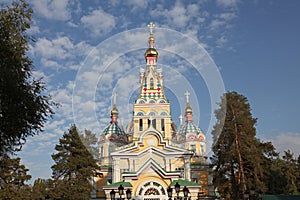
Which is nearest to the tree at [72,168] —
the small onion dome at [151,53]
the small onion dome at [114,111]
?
the small onion dome at [114,111]

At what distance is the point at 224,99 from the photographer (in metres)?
29.2

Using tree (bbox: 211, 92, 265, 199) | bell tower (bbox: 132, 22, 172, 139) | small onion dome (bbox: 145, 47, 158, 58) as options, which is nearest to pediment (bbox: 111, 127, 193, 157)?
bell tower (bbox: 132, 22, 172, 139)

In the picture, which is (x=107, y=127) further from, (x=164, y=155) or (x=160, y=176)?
(x=160, y=176)

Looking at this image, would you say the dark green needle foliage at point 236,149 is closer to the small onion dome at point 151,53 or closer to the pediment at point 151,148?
the pediment at point 151,148

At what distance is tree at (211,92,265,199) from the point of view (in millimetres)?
26609

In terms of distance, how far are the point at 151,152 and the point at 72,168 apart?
8131 mm

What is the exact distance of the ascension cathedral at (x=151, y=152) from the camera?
28.8m

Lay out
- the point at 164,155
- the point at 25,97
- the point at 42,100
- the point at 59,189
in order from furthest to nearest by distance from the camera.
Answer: the point at 164,155 < the point at 59,189 < the point at 42,100 < the point at 25,97

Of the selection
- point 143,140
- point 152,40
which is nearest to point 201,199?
point 143,140

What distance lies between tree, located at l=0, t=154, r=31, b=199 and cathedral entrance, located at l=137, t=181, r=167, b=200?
9.72 m

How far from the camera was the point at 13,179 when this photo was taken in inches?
1085

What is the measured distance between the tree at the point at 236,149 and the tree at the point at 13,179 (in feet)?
55.5

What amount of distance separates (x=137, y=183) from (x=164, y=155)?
202 inches

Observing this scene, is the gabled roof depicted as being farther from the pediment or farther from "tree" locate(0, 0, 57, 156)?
"tree" locate(0, 0, 57, 156)
